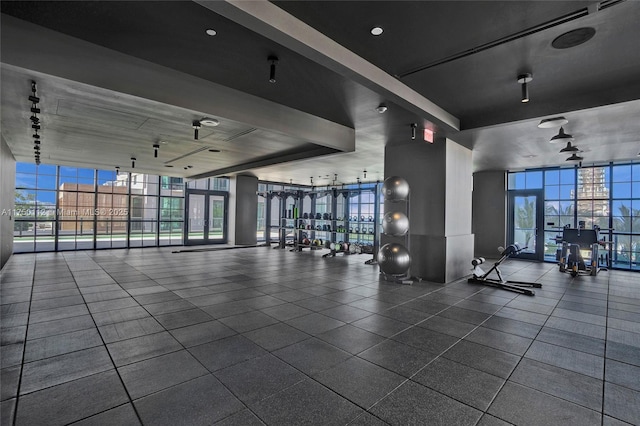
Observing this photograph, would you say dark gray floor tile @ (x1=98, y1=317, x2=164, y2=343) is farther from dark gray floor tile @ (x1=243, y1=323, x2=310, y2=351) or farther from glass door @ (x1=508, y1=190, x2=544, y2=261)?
glass door @ (x1=508, y1=190, x2=544, y2=261)

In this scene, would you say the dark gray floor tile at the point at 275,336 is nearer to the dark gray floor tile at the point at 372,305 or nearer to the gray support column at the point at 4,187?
the dark gray floor tile at the point at 372,305

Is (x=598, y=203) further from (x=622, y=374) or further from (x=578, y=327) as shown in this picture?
(x=622, y=374)

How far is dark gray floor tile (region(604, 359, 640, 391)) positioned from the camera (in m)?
2.54

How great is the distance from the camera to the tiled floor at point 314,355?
6.98 feet

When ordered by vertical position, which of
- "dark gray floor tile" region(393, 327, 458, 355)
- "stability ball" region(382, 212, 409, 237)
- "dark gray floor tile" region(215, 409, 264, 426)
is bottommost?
"dark gray floor tile" region(393, 327, 458, 355)

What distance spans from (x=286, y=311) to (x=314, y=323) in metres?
0.60

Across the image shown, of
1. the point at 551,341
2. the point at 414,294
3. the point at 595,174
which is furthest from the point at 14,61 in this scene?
the point at 595,174

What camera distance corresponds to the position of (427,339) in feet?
11.1

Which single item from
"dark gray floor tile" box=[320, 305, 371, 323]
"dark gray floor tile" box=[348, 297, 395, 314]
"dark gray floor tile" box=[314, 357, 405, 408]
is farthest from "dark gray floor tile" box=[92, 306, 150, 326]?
"dark gray floor tile" box=[348, 297, 395, 314]

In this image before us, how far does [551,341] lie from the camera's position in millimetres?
3387

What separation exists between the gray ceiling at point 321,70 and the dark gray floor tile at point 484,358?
123 inches

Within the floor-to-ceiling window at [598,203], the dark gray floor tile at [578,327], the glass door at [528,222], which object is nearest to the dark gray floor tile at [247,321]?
the dark gray floor tile at [578,327]

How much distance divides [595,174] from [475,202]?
324 centimetres

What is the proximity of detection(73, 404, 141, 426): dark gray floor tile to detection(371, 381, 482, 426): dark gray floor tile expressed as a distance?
159 cm
